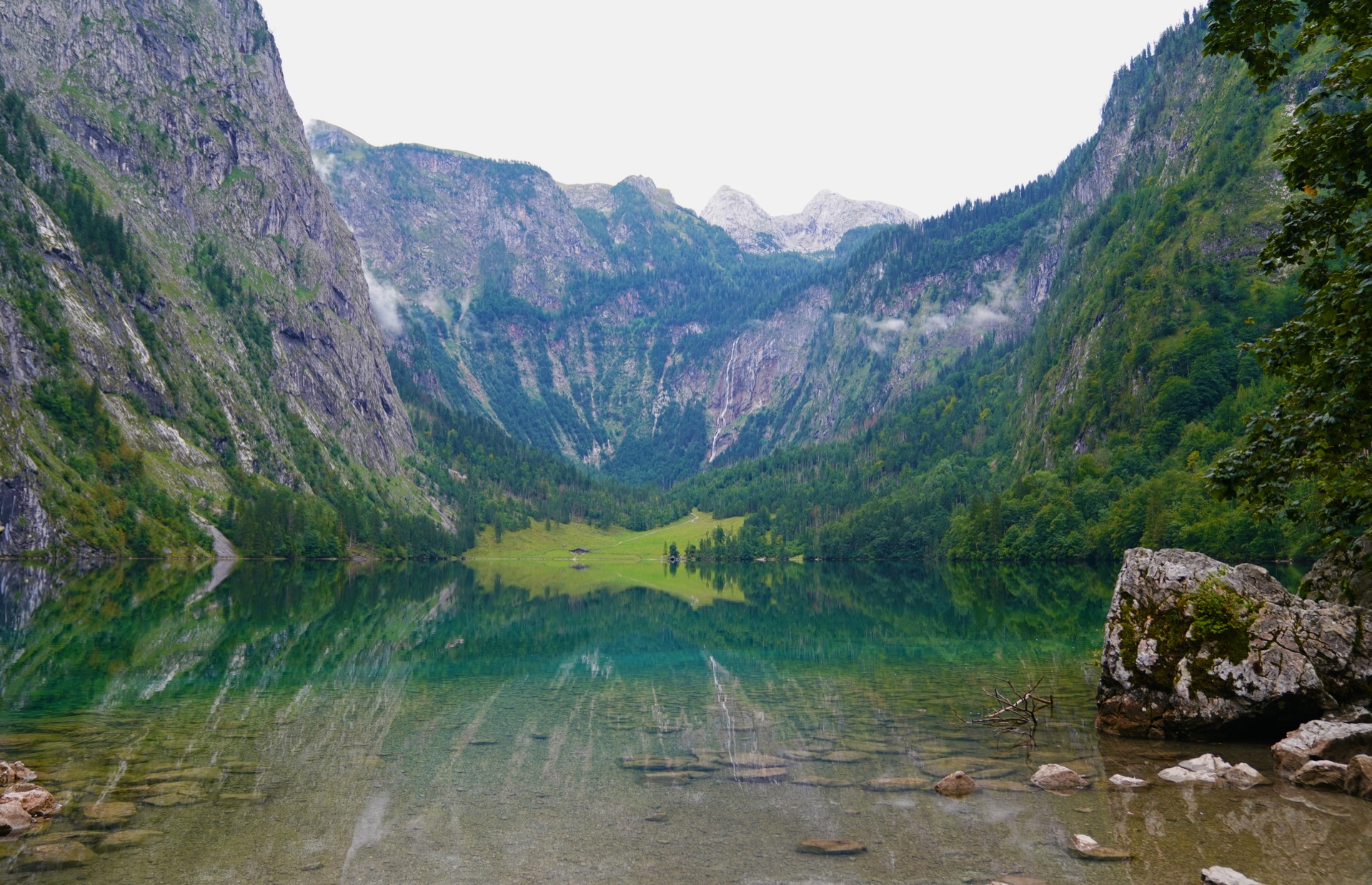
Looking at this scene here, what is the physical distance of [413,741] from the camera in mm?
27328

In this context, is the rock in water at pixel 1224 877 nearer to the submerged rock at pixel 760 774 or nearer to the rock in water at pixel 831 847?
the rock in water at pixel 831 847

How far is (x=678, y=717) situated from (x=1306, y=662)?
19.9m

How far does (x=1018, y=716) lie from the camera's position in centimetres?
2950

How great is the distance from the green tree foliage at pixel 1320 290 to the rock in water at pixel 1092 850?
26.1 feet

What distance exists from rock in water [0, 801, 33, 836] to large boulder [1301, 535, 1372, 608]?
3388 cm

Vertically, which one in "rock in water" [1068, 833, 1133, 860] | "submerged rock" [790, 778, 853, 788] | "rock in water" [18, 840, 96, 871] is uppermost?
"rock in water" [18, 840, 96, 871]

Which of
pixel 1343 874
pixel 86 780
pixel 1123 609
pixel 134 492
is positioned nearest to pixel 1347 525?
pixel 1343 874

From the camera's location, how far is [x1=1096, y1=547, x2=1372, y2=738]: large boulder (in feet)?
81.7

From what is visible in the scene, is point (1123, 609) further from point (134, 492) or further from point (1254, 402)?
point (134, 492)

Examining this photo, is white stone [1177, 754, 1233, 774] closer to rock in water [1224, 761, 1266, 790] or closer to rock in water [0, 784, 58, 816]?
rock in water [1224, 761, 1266, 790]

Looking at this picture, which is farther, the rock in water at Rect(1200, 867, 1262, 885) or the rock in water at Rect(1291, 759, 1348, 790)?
the rock in water at Rect(1291, 759, 1348, 790)

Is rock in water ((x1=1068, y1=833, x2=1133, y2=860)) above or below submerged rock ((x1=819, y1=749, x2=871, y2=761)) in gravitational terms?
above

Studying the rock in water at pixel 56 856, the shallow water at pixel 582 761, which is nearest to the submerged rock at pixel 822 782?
the shallow water at pixel 582 761

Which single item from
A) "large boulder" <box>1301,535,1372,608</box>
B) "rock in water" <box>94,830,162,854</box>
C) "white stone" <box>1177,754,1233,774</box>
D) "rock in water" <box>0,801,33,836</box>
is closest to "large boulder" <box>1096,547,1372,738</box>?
"large boulder" <box>1301,535,1372,608</box>
